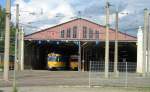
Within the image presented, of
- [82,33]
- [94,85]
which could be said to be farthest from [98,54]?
[94,85]

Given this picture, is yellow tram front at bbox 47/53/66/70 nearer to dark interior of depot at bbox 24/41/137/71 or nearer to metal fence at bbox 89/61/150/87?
dark interior of depot at bbox 24/41/137/71

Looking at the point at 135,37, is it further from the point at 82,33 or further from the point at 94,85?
the point at 94,85

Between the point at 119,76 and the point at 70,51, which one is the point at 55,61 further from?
the point at 119,76

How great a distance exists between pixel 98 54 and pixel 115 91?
73203 mm

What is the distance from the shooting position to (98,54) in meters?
105

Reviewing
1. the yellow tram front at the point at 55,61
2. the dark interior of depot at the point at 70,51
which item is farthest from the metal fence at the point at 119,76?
the dark interior of depot at the point at 70,51

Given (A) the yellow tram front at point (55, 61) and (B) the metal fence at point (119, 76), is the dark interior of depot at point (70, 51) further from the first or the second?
(B) the metal fence at point (119, 76)

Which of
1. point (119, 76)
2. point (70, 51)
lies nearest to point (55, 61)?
point (70, 51)

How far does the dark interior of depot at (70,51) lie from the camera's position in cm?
9406

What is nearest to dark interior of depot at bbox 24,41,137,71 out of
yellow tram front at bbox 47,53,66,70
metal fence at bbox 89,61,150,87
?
yellow tram front at bbox 47,53,66,70

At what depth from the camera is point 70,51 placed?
4343 inches

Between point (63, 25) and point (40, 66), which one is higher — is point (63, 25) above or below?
above

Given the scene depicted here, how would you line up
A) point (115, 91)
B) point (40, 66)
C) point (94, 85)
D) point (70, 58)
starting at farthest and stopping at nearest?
point (40, 66)
point (70, 58)
point (94, 85)
point (115, 91)

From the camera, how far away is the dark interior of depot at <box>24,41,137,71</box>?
94.1 m
